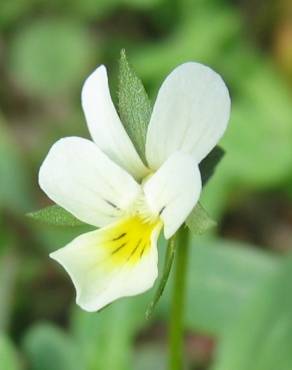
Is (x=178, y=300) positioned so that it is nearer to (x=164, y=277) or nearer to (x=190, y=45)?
(x=164, y=277)

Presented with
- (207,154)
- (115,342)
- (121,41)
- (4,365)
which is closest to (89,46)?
(121,41)

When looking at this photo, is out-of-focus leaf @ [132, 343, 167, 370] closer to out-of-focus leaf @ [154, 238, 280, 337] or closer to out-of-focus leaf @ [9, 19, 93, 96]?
out-of-focus leaf @ [154, 238, 280, 337]

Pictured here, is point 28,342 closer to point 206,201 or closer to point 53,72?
point 206,201

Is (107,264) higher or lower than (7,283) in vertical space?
higher

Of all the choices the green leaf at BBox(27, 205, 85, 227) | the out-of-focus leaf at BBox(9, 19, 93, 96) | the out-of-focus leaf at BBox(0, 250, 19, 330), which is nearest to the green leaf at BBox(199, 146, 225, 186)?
the green leaf at BBox(27, 205, 85, 227)

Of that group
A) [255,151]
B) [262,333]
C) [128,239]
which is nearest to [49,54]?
[255,151]
